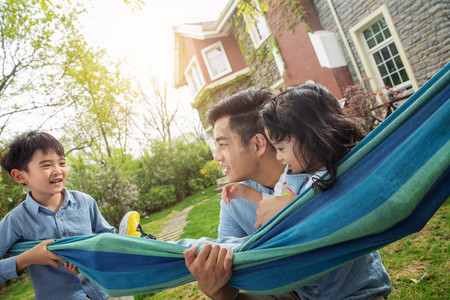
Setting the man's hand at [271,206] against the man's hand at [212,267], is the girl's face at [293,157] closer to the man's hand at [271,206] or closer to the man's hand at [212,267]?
the man's hand at [271,206]

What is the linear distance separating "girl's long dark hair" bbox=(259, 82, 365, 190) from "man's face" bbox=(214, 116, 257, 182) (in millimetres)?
480

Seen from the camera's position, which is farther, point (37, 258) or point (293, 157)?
point (37, 258)

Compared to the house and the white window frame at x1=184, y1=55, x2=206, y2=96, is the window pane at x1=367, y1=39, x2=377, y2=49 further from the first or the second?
the white window frame at x1=184, y1=55, x2=206, y2=96

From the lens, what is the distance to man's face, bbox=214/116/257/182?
5.49 feet

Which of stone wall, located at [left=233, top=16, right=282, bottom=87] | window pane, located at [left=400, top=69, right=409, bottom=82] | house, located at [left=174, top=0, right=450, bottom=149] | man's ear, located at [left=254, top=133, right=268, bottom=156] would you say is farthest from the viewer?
stone wall, located at [left=233, top=16, right=282, bottom=87]

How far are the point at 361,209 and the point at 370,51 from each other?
7883mm

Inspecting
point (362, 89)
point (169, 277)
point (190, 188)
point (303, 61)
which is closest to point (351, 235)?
point (169, 277)

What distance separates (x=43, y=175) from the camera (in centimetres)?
173

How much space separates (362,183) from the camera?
34.2 inches

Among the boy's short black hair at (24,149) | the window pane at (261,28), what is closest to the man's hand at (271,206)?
the boy's short black hair at (24,149)

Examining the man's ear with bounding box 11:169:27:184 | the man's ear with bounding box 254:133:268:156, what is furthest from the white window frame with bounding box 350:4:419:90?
the man's ear with bounding box 11:169:27:184

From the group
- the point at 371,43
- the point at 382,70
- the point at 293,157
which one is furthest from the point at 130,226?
the point at 371,43

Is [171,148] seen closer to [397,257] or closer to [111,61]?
[111,61]

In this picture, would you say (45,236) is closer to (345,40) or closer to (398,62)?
(398,62)
